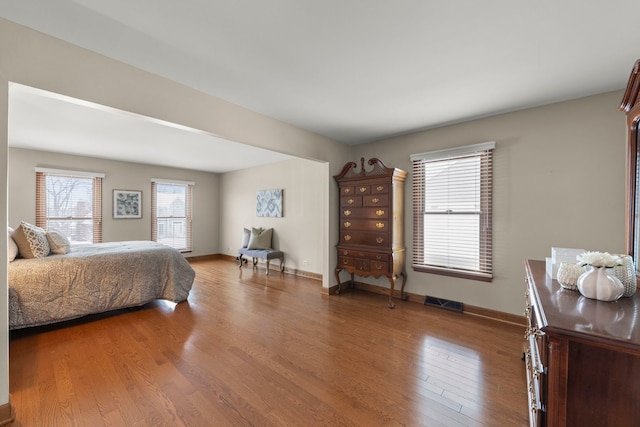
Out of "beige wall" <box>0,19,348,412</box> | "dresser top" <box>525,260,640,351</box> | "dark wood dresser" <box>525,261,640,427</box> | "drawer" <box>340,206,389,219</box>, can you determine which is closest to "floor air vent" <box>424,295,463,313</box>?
"drawer" <box>340,206,389,219</box>

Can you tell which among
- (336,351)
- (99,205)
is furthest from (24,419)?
(99,205)

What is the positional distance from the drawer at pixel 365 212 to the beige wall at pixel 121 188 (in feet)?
15.5

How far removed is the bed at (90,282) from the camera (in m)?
2.60

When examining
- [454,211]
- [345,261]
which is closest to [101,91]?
[345,261]

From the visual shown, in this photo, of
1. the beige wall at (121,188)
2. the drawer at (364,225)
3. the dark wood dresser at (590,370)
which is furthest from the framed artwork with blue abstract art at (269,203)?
the dark wood dresser at (590,370)

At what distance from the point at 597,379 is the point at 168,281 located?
161 inches

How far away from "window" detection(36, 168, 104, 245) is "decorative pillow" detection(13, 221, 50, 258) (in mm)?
2378

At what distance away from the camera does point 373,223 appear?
3.70 metres

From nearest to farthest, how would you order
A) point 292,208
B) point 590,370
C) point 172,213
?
point 590,370 < point 292,208 < point 172,213

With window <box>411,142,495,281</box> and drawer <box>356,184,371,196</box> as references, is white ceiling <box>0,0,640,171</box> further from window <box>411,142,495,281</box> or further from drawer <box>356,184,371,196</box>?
drawer <box>356,184,371,196</box>

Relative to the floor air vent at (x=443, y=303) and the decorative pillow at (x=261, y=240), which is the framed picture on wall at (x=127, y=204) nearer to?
the decorative pillow at (x=261, y=240)

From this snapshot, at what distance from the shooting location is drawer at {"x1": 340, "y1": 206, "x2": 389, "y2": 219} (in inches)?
141

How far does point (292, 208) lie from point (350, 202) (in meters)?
1.95

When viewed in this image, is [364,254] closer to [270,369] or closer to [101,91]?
[270,369]
